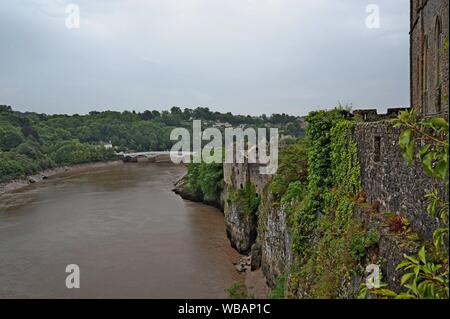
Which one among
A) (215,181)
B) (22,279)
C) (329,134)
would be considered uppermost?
(329,134)

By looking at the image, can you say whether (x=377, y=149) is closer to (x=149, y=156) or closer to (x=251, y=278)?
(x=251, y=278)

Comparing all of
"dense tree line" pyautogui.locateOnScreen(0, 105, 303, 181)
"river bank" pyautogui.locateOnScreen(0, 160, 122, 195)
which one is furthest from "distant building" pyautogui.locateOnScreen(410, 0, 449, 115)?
"dense tree line" pyautogui.locateOnScreen(0, 105, 303, 181)

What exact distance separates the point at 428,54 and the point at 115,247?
740 inches

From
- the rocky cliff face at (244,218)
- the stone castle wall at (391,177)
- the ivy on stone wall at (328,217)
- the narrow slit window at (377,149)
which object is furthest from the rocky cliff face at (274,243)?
the narrow slit window at (377,149)

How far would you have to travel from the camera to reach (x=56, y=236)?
Answer: 25078 millimetres

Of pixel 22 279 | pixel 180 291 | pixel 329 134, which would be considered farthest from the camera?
pixel 22 279

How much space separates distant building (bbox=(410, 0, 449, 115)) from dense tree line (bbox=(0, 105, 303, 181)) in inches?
1931

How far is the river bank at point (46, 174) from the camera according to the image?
47244mm

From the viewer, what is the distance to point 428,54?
14258mm

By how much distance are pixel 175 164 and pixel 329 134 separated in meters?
63.5

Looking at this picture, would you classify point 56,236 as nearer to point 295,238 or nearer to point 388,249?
point 295,238

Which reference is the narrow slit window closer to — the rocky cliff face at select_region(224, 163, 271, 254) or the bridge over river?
the rocky cliff face at select_region(224, 163, 271, 254)

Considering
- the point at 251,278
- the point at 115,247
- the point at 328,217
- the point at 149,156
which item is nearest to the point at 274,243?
the point at 251,278
